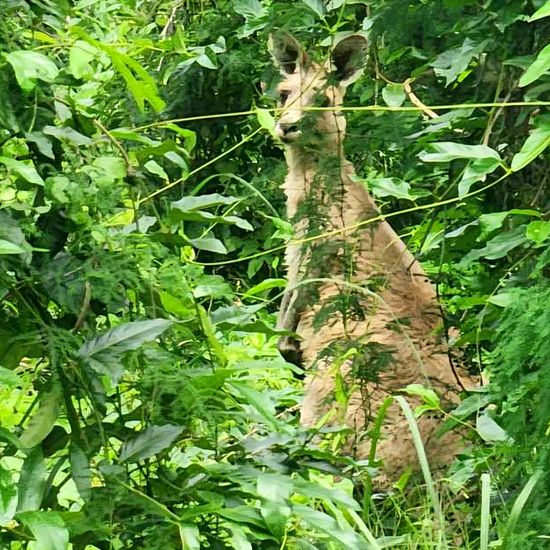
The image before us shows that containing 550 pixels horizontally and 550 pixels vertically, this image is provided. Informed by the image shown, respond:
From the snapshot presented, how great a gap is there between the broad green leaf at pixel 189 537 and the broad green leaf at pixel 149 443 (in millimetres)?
147

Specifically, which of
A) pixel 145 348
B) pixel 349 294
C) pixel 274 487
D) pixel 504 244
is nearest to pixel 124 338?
pixel 145 348

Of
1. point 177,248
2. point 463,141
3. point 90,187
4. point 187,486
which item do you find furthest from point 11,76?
point 463,141

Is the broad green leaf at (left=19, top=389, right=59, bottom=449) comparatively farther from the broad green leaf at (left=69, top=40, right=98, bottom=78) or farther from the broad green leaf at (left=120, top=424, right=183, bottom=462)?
the broad green leaf at (left=69, top=40, right=98, bottom=78)

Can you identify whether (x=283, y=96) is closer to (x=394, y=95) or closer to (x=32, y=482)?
(x=394, y=95)

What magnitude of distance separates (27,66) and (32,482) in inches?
28.8

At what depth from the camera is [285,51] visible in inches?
208

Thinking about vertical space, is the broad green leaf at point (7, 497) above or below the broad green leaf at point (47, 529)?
above

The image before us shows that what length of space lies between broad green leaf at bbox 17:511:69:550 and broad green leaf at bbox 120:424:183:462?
0.68 feet

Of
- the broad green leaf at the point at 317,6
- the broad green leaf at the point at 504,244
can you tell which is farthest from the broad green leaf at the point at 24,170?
the broad green leaf at the point at 317,6

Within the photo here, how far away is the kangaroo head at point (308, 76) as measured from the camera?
473 cm

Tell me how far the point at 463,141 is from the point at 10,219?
207cm

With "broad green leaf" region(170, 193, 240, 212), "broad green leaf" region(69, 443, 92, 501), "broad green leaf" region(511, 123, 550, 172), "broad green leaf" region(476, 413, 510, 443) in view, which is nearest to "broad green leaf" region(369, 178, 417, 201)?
"broad green leaf" region(476, 413, 510, 443)

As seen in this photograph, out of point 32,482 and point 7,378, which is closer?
point 7,378

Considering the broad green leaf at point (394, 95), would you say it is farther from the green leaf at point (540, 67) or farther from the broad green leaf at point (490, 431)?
the green leaf at point (540, 67)
